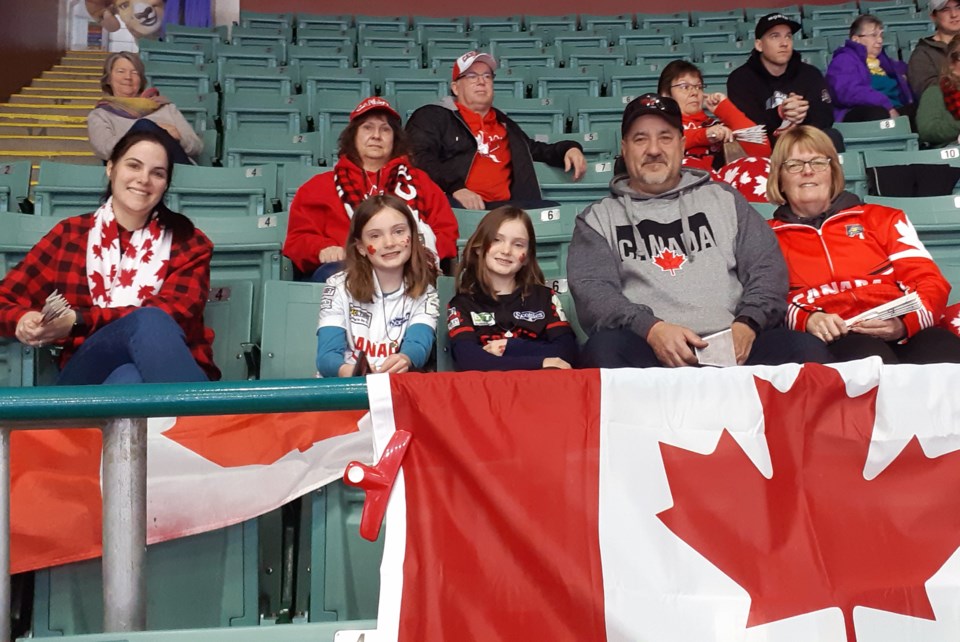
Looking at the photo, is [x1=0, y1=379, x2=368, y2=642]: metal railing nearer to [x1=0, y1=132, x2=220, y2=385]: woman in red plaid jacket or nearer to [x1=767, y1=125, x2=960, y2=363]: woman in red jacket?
[x1=0, y1=132, x2=220, y2=385]: woman in red plaid jacket

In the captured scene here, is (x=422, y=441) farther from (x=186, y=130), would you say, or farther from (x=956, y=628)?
(x=186, y=130)

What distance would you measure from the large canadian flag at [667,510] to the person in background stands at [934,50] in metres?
4.31

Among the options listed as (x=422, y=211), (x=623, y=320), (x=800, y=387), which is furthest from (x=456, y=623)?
(x=422, y=211)

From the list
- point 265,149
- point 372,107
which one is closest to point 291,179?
point 372,107

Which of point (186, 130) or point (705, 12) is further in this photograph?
point (705, 12)

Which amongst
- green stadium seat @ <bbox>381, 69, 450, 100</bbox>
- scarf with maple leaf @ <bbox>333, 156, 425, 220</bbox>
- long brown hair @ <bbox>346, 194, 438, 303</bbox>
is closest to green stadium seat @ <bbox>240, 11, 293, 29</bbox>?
green stadium seat @ <bbox>381, 69, 450, 100</bbox>

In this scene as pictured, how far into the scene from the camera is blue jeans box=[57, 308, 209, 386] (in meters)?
2.26

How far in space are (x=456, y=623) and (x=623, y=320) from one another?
1198 mm

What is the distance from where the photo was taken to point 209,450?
1.90 metres

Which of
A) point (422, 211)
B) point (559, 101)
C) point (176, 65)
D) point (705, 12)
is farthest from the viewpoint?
point (705, 12)

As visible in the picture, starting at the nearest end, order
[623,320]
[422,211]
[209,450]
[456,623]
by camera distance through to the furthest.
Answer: [456,623], [209,450], [623,320], [422,211]

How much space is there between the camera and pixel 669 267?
8.79 feet

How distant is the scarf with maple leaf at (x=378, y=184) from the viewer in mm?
3375

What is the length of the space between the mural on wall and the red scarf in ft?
23.4
